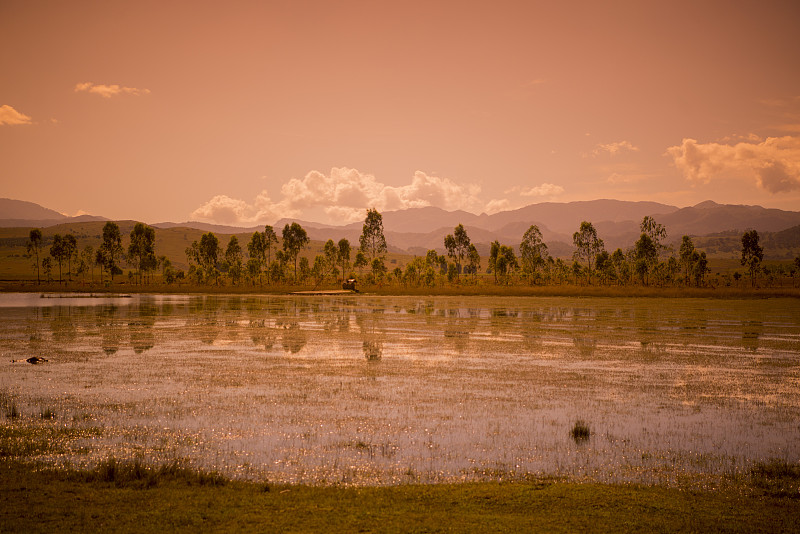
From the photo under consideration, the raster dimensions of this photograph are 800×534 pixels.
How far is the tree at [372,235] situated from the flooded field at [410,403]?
122m

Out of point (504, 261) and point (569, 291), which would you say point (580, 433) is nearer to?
point (569, 291)

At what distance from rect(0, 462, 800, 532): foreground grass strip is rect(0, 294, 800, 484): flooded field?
43.8 inches

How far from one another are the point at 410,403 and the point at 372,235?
→ 482ft

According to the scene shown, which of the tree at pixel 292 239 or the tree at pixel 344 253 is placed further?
the tree at pixel 292 239

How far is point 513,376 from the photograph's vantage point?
85.6ft

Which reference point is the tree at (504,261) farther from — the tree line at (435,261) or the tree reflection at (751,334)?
the tree reflection at (751,334)

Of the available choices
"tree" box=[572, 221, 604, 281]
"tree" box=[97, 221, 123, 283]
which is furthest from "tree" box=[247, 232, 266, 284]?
"tree" box=[572, 221, 604, 281]

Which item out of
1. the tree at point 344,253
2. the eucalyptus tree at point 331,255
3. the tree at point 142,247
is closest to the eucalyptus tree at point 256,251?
the eucalyptus tree at point 331,255

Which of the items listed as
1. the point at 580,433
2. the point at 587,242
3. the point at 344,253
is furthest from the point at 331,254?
the point at 580,433

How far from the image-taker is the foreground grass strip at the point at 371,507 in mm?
10188

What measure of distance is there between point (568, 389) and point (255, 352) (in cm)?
1936

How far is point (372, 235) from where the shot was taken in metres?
166

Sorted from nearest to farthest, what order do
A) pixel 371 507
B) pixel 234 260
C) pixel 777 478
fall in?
pixel 371 507, pixel 777 478, pixel 234 260

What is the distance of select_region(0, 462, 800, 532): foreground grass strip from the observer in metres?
10.2
